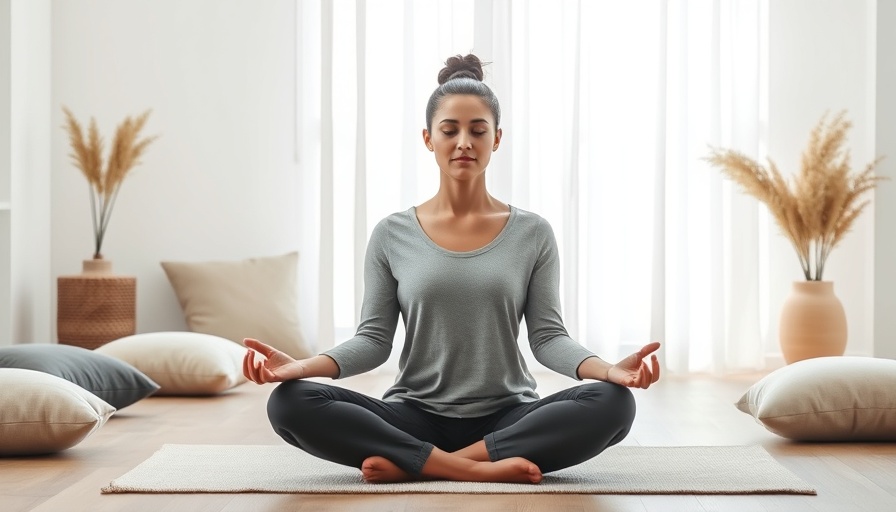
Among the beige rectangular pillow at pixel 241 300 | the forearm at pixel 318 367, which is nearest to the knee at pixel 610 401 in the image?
the forearm at pixel 318 367

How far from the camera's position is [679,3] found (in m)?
4.99

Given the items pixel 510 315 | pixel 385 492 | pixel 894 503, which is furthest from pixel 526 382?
pixel 894 503

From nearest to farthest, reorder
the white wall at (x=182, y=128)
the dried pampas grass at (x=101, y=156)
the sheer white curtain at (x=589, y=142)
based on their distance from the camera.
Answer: the dried pampas grass at (x=101, y=156), the sheer white curtain at (x=589, y=142), the white wall at (x=182, y=128)

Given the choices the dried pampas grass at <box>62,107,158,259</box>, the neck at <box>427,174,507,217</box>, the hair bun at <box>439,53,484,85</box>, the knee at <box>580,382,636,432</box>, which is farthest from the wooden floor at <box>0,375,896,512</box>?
the dried pampas grass at <box>62,107,158,259</box>

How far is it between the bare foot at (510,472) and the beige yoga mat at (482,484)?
0.03 metres

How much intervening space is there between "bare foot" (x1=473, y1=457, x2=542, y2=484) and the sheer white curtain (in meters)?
2.63

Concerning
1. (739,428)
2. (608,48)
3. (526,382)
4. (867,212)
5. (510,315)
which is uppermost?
(608,48)

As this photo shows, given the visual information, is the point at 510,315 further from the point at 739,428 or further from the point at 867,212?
the point at 867,212

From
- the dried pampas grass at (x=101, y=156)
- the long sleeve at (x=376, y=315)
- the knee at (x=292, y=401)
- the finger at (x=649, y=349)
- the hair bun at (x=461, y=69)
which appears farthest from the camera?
the dried pampas grass at (x=101, y=156)

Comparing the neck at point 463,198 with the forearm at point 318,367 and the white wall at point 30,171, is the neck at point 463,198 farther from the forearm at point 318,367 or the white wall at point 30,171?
the white wall at point 30,171

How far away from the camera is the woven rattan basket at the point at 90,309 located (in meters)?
4.64

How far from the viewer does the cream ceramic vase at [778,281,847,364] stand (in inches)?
182

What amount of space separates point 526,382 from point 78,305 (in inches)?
107

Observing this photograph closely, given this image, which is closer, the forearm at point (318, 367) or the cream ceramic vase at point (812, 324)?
the forearm at point (318, 367)
